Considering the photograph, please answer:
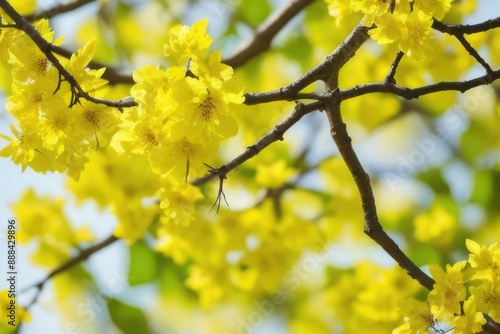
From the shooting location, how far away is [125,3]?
2.24 meters

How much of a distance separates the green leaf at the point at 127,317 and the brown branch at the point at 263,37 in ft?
2.74

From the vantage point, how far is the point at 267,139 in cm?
89

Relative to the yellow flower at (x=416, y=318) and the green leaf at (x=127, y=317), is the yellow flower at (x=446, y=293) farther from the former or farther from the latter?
the green leaf at (x=127, y=317)

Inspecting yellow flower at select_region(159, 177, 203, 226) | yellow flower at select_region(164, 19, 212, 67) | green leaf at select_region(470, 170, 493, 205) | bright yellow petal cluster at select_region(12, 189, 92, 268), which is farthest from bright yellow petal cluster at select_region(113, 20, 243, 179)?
green leaf at select_region(470, 170, 493, 205)

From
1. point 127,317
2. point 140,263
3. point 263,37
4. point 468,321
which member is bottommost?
point 468,321

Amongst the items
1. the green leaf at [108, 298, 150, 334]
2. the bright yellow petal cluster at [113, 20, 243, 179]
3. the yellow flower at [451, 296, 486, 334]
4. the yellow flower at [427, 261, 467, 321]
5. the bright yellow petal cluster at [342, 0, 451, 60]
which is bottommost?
the yellow flower at [451, 296, 486, 334]

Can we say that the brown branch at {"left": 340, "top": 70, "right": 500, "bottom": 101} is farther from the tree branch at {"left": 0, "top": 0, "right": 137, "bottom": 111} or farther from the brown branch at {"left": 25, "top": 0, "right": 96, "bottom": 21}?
the brown branch at {"left": 25, "top": 0, "right": 96, "bottom": 21}

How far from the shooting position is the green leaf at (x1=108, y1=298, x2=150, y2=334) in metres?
2.00

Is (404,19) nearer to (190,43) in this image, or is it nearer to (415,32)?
(415,32)

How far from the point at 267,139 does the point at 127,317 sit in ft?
4.25

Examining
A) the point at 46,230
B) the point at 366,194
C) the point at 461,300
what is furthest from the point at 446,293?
the point at 46,230

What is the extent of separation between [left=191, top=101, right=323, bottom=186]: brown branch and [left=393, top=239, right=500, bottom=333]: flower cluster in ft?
0.86

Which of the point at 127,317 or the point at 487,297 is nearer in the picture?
the point at 487,297

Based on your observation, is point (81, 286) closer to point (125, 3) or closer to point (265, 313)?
point (265, 313)
